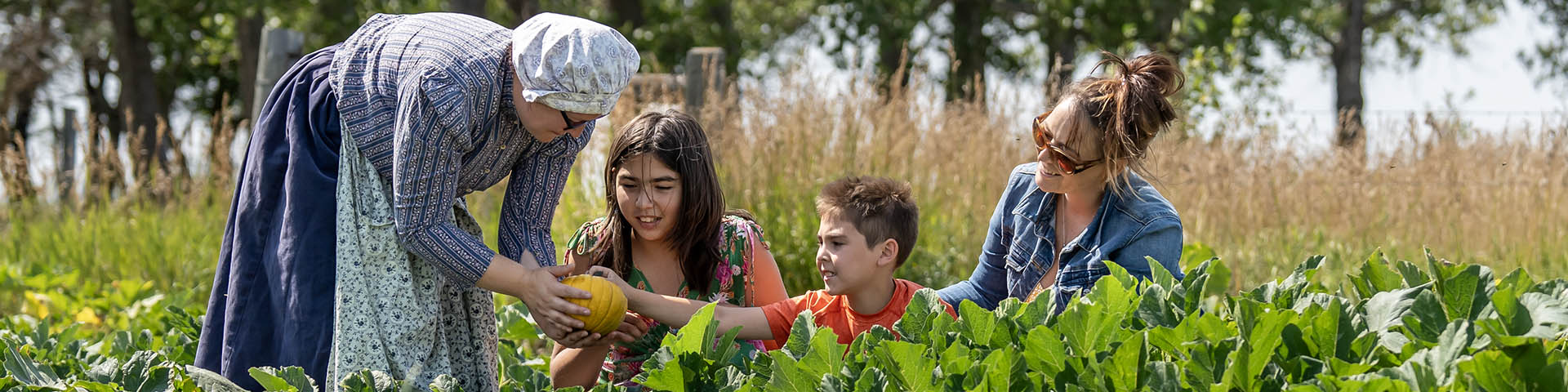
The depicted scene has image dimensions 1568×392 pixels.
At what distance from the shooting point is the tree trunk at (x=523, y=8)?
52.1ft

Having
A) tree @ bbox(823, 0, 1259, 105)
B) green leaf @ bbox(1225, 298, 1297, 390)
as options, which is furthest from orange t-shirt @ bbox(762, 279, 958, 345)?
tree @ bbox(823, 0, 1259, 105)

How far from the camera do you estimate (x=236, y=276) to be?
2320 mm

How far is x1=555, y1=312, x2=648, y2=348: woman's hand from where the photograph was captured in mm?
2439

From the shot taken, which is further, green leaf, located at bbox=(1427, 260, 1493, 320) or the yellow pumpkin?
the yellow pumpkin

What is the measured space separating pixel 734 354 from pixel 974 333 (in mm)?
371

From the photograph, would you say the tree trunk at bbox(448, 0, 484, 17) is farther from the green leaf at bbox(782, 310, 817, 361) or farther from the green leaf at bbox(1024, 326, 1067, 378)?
the green leaf at bbox(1024, 326, 1067, 378)

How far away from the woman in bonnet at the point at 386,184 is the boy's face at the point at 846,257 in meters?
0.53

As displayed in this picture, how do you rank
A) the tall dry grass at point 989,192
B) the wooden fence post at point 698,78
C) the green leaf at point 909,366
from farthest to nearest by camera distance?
the wooden fence post at point 698,78 < the tall dry grass at point 989,192 < the green leaf at point 909,366

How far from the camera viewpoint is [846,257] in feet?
8.34

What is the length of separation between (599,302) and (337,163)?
0.56 meters

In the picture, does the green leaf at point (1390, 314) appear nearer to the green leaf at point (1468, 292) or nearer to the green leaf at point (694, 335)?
the green leaf at point (1468, 292)

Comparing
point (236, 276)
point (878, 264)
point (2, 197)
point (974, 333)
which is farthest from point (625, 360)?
point (2, 197)

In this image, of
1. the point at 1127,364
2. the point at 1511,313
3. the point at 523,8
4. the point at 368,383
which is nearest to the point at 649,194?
the point at 368,383

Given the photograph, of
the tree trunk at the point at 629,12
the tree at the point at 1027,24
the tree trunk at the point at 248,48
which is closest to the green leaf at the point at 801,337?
the tree at the point at 1027,24
